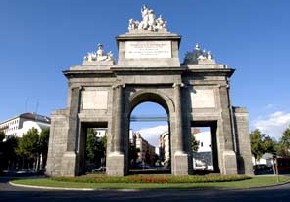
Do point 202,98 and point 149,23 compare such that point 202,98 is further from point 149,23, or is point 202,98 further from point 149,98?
point 149,23

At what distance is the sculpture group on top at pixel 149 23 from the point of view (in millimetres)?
34000

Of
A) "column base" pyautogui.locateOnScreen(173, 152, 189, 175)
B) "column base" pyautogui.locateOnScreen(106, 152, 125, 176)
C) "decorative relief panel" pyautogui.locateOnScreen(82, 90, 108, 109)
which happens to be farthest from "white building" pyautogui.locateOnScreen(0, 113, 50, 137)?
"column base" pyautogui.locateOnScreen(173, 152, 189, 175)

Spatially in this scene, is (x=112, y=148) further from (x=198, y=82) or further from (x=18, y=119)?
(x=18, y=119)

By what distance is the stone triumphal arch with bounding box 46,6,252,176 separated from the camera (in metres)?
29.8

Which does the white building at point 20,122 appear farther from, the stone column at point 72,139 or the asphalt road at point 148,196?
the asphalt road at point 148,196

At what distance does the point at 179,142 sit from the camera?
28891mm

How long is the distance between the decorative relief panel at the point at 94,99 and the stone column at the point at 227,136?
43.8 ft

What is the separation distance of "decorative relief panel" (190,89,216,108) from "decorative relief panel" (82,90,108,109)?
10.0 meters

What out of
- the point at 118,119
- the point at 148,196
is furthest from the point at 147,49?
the point at 148,196

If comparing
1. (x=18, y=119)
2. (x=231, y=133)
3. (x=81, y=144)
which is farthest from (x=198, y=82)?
(x=18, y=119)

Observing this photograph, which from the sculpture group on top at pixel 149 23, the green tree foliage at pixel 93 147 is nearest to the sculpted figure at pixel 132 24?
the sculpture group on top at pixel 149 23

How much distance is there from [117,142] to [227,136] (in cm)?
1195

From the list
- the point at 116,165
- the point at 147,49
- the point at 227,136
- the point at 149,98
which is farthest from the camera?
the point at 149,98

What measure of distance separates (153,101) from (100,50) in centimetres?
917
